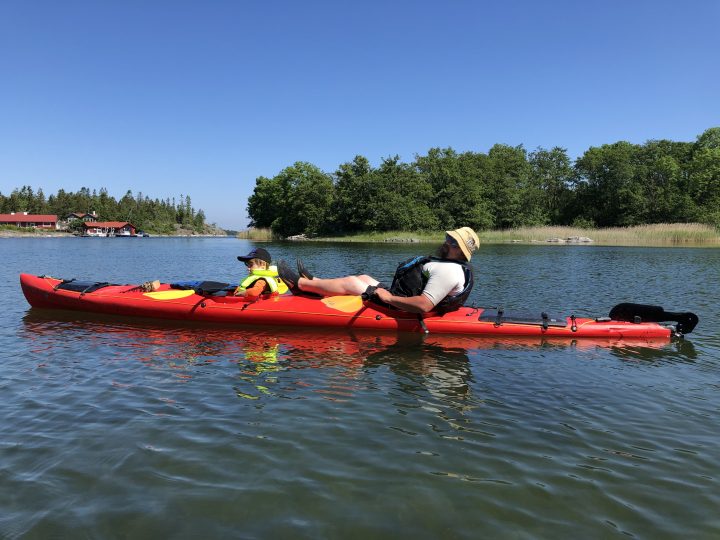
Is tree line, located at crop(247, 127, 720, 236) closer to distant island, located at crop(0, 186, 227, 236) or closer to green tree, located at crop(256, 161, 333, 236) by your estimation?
green tree, located at crop(256, 161, 333, 236)

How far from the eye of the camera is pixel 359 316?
25.0 feet

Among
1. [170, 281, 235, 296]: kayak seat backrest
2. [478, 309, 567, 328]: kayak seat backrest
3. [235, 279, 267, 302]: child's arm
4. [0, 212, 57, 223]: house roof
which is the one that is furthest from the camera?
[0, 212, 57, 223]: house roof

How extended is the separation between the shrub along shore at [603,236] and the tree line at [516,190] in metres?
3.28

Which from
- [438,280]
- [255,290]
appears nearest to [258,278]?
[255,290]

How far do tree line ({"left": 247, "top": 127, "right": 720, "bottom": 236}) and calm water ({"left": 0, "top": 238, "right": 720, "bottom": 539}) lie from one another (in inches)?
1825

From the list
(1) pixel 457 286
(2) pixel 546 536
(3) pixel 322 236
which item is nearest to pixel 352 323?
(1) pixel 457 286

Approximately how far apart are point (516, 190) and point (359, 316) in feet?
176

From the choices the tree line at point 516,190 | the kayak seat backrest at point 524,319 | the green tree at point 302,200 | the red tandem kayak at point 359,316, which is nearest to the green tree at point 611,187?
the tree line at point 516,190

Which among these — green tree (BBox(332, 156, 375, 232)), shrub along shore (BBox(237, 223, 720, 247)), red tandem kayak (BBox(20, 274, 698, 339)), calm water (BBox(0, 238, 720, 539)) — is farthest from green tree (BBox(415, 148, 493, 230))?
calm water (BBox(0, 238, 720, 539))

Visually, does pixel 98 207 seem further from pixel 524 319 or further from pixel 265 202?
pixel 524 319

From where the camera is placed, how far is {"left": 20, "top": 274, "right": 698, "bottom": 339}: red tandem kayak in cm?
727

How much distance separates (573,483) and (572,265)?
17.9m

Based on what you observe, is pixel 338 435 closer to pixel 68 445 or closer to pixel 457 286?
pixel 68 445

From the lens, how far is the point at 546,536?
2.66 m
